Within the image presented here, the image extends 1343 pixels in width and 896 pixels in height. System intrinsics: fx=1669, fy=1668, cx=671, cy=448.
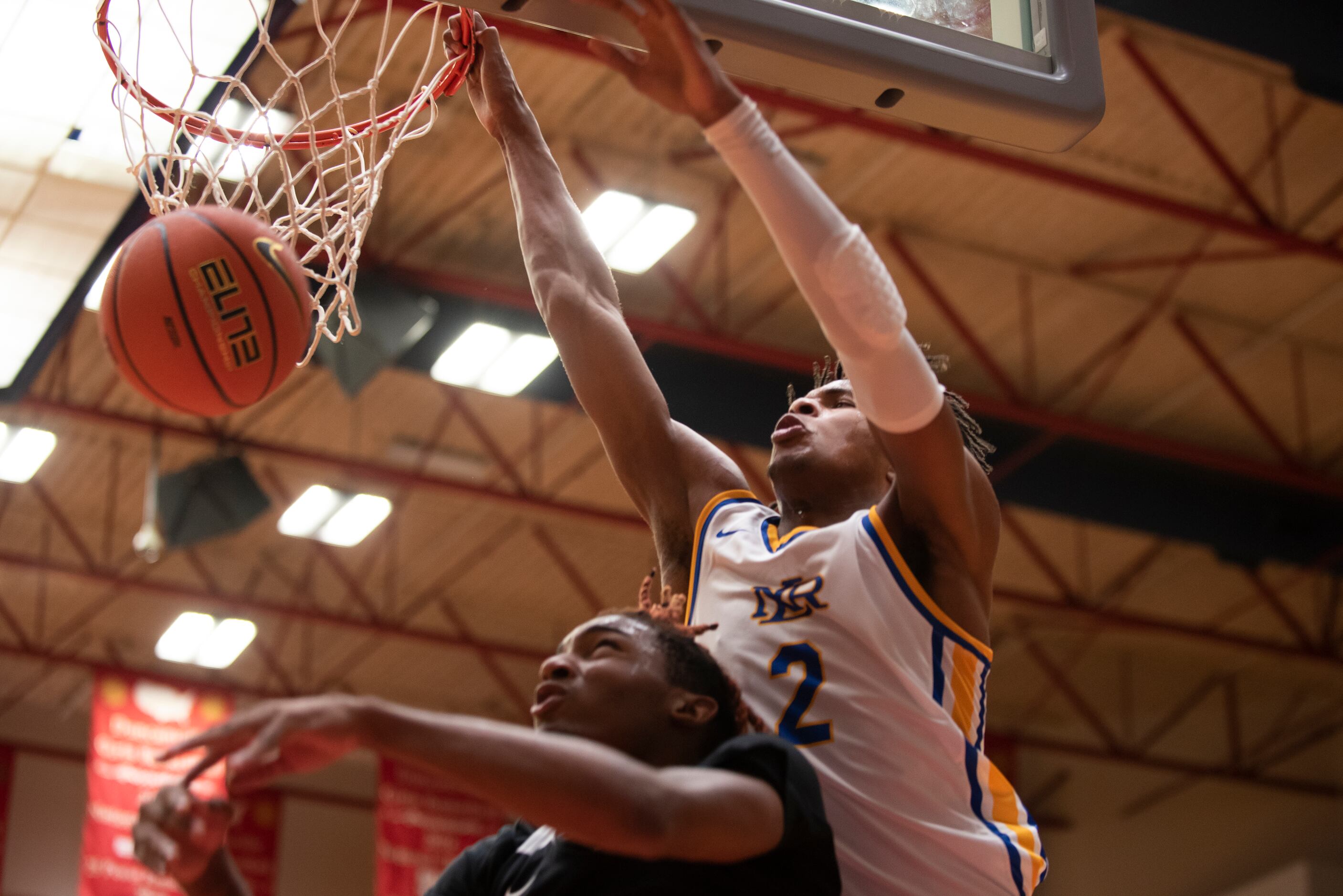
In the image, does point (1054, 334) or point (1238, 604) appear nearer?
point (1054, 334)

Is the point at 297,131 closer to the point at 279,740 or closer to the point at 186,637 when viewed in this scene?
the point at 279,740

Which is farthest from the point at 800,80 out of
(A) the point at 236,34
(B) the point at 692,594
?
(A) the point at 236,34

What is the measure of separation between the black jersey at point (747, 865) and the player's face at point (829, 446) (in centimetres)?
91

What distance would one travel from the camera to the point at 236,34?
5.88 meters

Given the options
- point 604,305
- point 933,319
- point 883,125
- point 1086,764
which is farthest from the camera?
point 1086,764

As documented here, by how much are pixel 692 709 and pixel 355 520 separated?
11.1 metres

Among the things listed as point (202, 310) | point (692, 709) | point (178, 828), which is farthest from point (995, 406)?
point (178, 828)

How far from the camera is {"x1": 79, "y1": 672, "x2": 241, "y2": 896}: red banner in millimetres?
11227

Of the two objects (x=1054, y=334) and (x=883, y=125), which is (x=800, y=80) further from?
(x=1054, y=334)

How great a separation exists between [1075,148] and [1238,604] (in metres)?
6.50

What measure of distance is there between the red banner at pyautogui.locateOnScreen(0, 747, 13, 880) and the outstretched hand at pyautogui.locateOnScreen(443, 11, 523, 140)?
47.0 ft

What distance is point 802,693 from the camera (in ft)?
9.54

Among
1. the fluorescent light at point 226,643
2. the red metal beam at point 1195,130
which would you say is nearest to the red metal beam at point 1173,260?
the red metal beam at point 1195,130

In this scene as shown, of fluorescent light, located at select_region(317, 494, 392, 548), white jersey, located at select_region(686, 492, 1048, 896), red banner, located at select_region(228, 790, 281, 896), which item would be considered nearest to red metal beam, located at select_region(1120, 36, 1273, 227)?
fluorescent light, located at select_region(317, 494, 392, 548)
